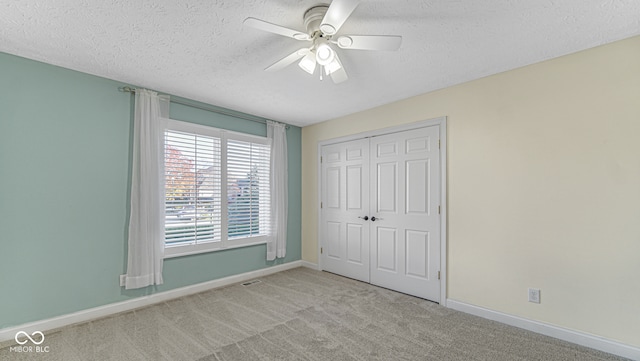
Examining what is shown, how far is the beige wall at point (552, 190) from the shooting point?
219cm

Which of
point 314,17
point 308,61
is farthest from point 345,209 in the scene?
point 314,17

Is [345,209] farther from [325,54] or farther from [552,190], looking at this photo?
[325,54]

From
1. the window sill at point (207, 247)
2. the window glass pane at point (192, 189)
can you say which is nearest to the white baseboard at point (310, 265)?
the window sill at point (207, 247)

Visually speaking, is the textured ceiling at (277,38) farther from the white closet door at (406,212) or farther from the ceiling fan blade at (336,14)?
the white closet door at (406,212)

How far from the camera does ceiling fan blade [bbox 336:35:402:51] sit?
1.80 m

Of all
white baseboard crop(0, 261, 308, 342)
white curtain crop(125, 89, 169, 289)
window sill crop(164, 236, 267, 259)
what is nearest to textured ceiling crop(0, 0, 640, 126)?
white curtain crop(125, 89, 169, 289)

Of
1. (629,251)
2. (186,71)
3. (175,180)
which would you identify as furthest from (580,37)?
(175,180)

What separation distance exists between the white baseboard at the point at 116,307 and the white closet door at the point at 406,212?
1.95 meters

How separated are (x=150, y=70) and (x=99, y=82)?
0.68 meters

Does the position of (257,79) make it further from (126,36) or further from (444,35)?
(444,35)

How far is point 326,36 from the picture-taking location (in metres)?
1.92

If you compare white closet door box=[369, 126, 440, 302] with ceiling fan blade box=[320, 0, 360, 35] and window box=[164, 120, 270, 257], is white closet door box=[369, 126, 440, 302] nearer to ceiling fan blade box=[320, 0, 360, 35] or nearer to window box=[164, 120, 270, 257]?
window box=[164, 120, 270, 257]

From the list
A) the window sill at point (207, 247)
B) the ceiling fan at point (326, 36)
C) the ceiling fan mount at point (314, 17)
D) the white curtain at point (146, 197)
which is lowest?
the window sill at point (207, 247)

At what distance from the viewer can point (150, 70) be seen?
108 inches
